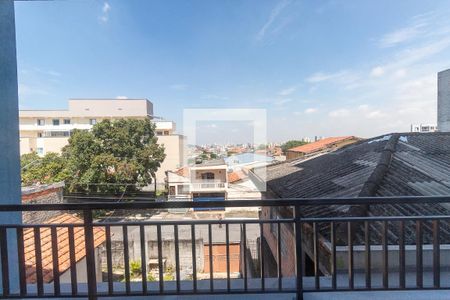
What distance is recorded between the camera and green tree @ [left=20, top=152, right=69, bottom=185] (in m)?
10.3

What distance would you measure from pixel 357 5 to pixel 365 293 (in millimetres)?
4700

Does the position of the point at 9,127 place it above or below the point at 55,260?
above

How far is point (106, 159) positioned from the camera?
11.8 meters

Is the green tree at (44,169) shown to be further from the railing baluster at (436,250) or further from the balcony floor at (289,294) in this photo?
the railing baluster at (436,250)

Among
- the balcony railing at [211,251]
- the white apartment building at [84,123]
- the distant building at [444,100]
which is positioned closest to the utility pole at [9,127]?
the balcony railing at [211,251]

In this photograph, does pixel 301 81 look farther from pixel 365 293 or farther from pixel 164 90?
pixel 365 293

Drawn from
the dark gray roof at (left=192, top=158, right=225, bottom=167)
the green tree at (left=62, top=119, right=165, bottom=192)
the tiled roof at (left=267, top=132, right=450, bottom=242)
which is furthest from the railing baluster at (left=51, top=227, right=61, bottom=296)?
the green tree at (left=62, top=119, right=165, bottom=192)

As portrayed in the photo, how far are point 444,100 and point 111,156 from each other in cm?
1309

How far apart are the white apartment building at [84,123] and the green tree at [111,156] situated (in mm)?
1140

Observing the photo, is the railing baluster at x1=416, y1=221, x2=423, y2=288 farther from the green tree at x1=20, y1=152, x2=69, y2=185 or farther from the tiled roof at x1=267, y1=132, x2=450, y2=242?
the green tree at x1=20, y1=152, x2=69, y2=185

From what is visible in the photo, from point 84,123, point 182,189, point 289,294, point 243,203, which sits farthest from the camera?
point 84,123

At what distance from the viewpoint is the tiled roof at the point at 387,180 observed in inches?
96.0

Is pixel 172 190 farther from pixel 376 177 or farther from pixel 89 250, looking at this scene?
pixel 89 250

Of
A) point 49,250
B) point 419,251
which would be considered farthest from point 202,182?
point 419,251
